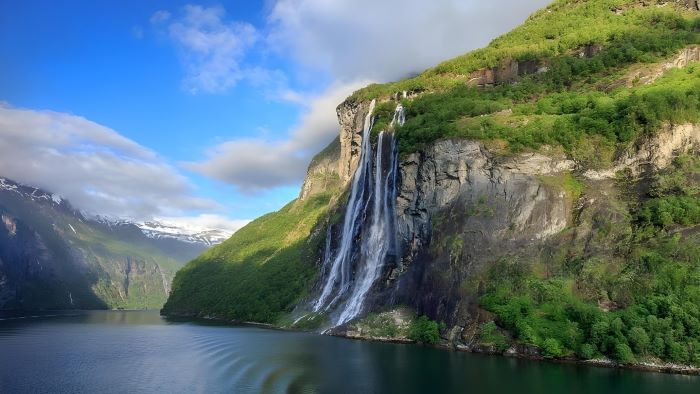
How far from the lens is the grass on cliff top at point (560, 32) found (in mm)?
78312

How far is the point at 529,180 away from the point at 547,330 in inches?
716

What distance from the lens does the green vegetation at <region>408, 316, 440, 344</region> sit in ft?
159

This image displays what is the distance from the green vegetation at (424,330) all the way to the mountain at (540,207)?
142mm

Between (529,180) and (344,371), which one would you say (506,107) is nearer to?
(529,180)

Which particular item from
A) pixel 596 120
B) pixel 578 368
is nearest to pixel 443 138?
pixel 596 120

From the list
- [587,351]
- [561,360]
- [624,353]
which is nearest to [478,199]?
[561,360]

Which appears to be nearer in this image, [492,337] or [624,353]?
[624,353]

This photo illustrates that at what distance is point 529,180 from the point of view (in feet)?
177

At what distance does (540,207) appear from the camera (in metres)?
51.7

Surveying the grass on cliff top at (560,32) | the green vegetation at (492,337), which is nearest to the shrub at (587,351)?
the green vegetation at (492,337)

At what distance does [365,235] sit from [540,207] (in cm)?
2853

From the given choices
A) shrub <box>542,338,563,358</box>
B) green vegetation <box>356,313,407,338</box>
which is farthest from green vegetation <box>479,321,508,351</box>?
green vegetation <box>356,313,407,338</box>

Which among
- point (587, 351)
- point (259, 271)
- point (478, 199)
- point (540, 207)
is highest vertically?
point (478, 199)

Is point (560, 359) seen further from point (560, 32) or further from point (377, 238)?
point (560, 32)
